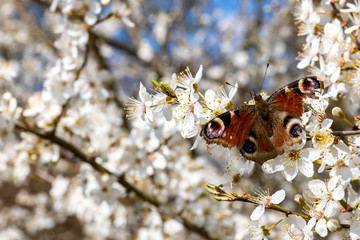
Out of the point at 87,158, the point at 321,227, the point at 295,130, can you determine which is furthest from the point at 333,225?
the point at 87,158

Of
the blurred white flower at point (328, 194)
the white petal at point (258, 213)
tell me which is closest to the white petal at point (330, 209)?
the blurred white flower at point (328, 194)

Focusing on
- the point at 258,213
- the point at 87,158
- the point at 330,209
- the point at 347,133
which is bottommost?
the point at 87,158

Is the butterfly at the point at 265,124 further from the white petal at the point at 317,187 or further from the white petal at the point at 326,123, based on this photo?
the white petal at the point at 317,187

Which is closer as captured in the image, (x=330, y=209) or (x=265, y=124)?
(x=330, y=209)

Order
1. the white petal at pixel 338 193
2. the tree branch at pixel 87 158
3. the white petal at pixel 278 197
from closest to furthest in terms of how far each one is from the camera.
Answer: the white petal at pixel 338 193 < the white petal at pixel 278 197 < the tree branch at pixel 87 158

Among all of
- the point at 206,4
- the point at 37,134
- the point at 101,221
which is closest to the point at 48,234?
the point at 101,221

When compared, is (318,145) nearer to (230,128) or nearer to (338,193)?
(338,193)
